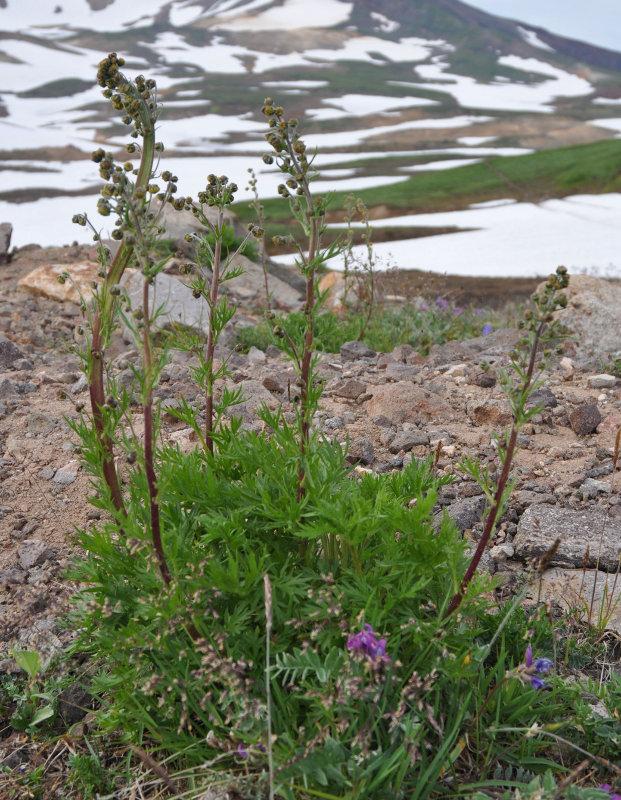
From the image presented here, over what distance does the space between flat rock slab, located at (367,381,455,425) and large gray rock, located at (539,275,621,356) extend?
2903 mm

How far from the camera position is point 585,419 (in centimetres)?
514

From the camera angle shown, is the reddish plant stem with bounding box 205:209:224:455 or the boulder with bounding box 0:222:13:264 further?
the boulder with bounding box 0:222:13:264

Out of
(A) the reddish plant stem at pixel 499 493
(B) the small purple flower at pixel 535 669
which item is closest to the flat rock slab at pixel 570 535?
(B) the small purple flower at pixel 535 669

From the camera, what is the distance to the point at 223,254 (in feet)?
35.9

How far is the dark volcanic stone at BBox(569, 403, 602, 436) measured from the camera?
5137mm

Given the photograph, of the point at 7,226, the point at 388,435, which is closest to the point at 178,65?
the point at 7,226

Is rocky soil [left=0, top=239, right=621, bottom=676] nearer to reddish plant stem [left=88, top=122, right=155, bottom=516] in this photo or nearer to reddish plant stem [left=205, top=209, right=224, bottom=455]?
reddish plant stem [left=88, top=122, right=155, bottom=516]

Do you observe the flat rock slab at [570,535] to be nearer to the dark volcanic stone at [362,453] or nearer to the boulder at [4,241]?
the dark volcanic stone at [362,453]

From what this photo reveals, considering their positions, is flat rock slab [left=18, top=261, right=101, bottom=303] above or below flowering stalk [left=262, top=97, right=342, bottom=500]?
below

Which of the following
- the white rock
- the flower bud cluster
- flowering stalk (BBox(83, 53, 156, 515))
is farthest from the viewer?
the white rock

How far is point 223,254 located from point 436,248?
58.5 feet

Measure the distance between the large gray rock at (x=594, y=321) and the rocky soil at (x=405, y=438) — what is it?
0.02m

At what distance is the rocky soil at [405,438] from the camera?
11.8 ft

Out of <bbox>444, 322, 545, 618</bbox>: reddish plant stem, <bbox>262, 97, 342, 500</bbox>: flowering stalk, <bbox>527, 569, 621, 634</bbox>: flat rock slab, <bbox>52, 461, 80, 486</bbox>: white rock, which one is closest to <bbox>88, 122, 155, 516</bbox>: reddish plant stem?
<bbox>262, 97, 342, 500</bbox>: flowering stalk
